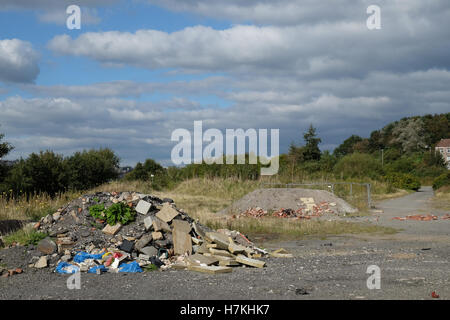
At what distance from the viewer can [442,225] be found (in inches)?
801

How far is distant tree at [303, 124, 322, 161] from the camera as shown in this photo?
190ft

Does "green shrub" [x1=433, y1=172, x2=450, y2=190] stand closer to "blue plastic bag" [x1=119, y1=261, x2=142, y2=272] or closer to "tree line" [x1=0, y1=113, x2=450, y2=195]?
"tree line" [x1=0, y1=113, x2=450, y2=195]

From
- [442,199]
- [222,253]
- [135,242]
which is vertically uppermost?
[135,242]

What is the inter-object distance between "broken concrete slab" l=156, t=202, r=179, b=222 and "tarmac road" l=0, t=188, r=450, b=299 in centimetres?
270

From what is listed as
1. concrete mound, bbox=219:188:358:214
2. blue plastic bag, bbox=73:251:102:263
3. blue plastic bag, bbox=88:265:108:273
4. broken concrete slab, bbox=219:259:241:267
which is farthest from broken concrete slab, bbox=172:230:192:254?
concrete mound, bbox=219:188:358:214

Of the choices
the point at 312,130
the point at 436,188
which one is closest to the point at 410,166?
the point at 312,130

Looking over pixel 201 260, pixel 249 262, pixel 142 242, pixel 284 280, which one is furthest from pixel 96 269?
pixel 284 280

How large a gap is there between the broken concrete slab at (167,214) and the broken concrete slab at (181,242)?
818 millimetres

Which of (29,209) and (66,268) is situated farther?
(29,209)

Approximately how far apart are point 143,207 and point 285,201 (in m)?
12.8

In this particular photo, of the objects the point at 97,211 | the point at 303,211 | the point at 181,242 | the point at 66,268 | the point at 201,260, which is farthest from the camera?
the point at 303,211

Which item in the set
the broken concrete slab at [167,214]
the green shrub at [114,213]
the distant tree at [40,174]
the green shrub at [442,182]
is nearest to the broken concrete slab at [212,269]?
the broken concrete slab at [167,214]

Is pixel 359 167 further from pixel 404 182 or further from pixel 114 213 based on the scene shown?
pixel 114 213

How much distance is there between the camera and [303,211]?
24234 mm
